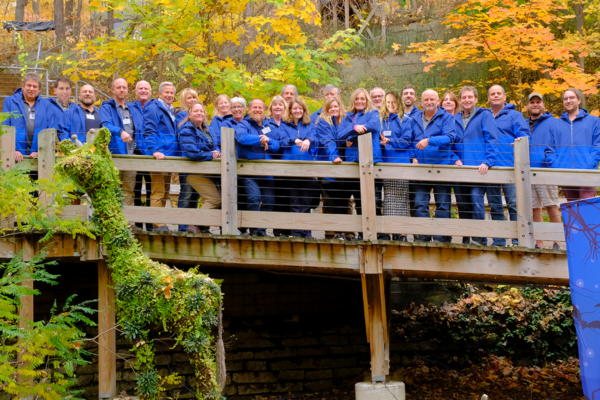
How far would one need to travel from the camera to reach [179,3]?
29.3ft

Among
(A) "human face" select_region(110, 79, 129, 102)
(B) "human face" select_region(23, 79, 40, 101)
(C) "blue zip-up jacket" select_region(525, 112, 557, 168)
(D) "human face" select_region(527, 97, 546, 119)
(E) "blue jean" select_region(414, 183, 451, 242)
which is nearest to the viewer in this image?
(E) "blue jean" select_region(414, 183, 451, 242)

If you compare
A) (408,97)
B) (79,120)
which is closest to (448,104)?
(408,97)

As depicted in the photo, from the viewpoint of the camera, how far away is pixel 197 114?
6.26 m

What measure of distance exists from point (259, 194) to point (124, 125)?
1.72m

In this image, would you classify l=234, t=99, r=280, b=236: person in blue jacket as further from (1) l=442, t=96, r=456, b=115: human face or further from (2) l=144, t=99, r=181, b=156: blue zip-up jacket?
(1) l=442, t=96, r=456, b=115: human face

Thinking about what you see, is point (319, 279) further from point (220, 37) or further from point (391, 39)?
point (391, 39)

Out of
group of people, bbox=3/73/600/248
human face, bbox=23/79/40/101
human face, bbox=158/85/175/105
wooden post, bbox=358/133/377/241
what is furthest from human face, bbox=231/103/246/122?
human face, bbox=23/79/40/101

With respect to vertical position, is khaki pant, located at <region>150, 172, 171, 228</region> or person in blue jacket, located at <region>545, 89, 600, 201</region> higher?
person in blue jacket, located at <region>545, 89, 600, 201</region>

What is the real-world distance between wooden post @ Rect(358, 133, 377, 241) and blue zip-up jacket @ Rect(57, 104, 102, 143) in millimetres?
2991

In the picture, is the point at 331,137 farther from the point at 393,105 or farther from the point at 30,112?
the point at 30,112

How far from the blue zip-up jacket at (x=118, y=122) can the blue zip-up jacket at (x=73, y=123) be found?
24 centimetres

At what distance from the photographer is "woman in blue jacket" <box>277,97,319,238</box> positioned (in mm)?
6418

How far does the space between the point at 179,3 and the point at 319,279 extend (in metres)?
4.66

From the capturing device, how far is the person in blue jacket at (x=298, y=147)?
253 inches
